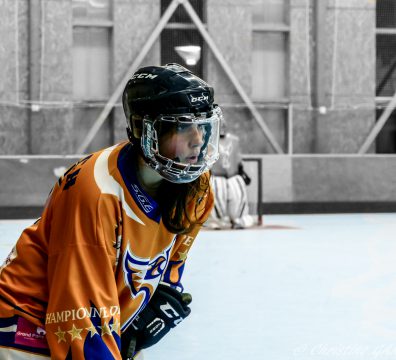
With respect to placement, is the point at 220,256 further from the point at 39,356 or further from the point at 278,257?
the point at 39,356

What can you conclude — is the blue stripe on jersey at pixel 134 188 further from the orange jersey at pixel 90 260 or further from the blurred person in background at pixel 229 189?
the blurred person in background at pixel 229 189

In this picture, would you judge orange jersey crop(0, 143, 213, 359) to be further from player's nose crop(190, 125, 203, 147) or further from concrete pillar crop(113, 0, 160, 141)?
concrete pillar crop(113, 0, 160, 141)

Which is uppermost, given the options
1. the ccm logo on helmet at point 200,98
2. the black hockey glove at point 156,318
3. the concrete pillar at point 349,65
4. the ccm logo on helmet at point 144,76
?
the concrete pillar at point 349,65

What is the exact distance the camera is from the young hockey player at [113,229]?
67.2 inches

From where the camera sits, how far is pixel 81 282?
1708 mm

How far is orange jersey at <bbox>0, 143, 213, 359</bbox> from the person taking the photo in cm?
170

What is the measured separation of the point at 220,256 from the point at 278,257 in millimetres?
513

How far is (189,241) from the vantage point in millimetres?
2217

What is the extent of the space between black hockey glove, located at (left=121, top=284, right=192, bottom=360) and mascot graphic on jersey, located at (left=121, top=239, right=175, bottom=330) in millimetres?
122

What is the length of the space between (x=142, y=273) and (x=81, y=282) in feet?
0.72

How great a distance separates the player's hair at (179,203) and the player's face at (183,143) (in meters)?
0.11

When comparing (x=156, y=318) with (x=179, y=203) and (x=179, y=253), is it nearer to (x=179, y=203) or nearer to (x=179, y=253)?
(x=179, y=253)

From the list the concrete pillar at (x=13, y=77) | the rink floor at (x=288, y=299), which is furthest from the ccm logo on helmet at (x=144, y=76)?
the concrete pillar at (x=13, y=77)

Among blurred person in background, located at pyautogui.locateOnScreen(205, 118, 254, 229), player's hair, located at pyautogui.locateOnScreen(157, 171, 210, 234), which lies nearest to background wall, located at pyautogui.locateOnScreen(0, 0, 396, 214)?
blurred person in background, located at pyautogui.locateOnScreen(205, 118, 254, 229)
